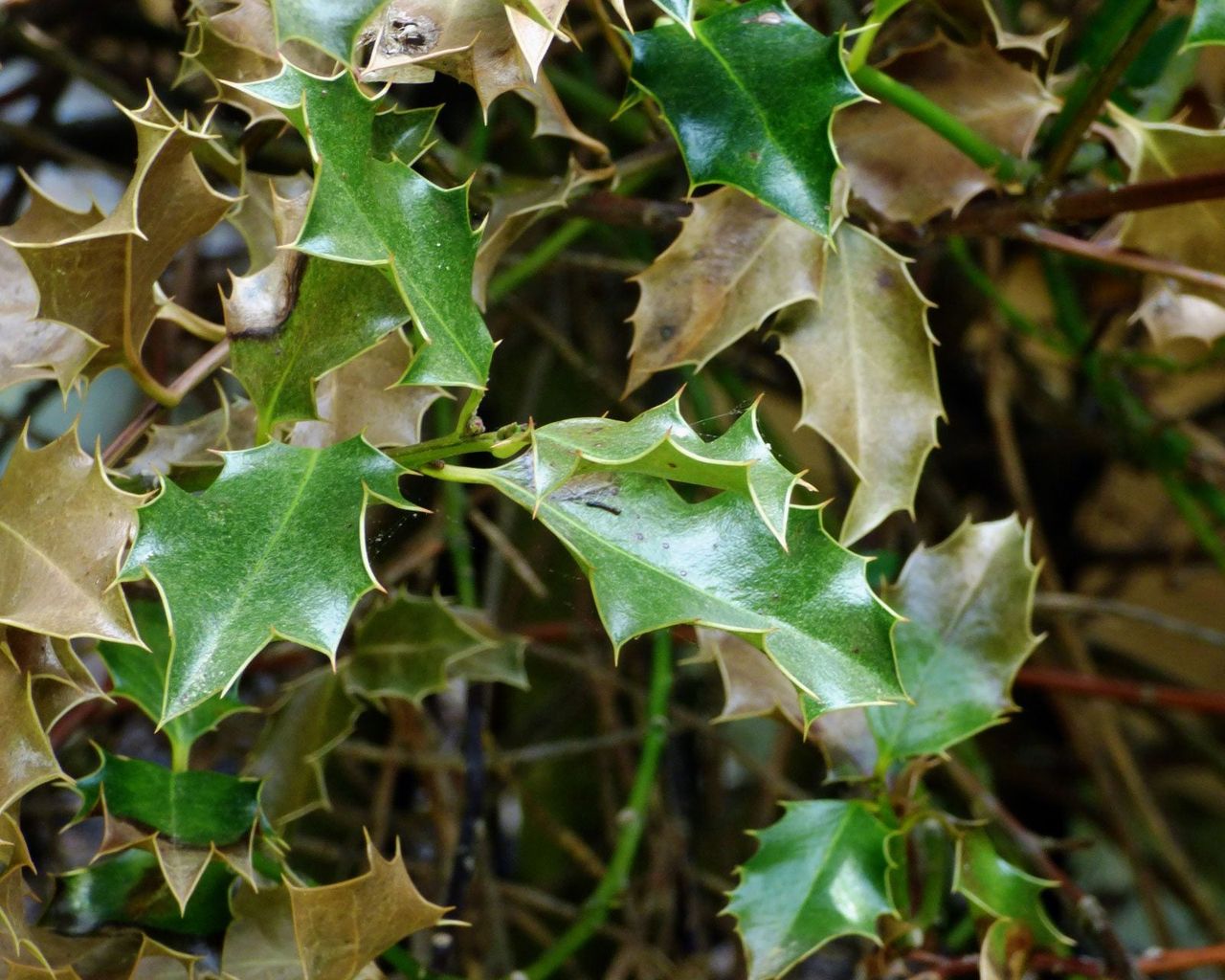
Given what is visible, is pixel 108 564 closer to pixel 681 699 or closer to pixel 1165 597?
pixel 681 699

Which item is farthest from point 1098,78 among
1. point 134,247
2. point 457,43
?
point 134,247

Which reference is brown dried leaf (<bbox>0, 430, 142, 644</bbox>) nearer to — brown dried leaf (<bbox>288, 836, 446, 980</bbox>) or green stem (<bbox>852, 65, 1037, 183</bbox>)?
brown dried leaf (<bbox>288, 836, 446, 980</bbox>)

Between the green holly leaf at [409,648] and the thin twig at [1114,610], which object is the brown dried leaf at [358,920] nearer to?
the green holly leaf at [409,648]

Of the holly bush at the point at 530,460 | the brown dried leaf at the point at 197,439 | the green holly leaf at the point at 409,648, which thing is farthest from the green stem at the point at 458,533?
the brown dried leaf at the point at 197,439

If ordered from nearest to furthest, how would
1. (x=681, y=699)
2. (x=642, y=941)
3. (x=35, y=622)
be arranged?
(x=35, y=622) < (x=642, y=941) < (x=681, y=699)

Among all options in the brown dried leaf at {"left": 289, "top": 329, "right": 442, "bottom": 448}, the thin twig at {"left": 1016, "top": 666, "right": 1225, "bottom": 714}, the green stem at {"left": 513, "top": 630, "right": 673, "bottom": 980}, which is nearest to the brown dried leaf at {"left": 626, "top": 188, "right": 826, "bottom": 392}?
the brown dried leaf at {"left": 289, "top": 329, "right": 442, "bottom": 448}

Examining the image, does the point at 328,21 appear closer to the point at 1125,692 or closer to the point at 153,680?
the point at 153,680

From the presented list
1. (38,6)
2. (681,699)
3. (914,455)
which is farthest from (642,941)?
(38,6)
